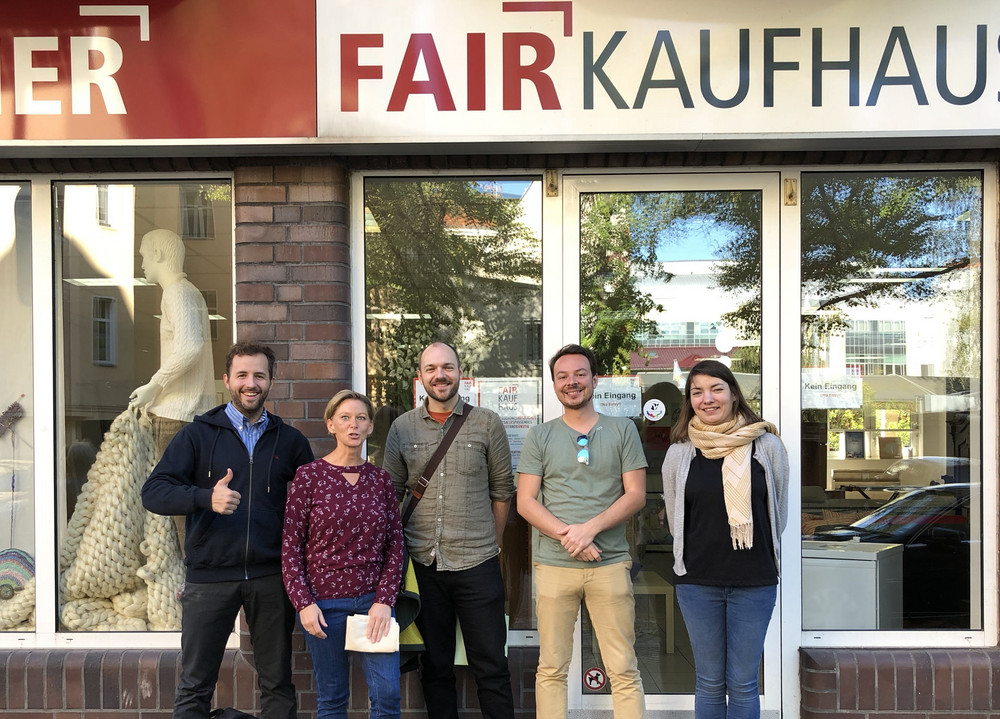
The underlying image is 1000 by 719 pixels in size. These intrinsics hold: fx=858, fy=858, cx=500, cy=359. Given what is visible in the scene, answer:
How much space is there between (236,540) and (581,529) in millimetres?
1393

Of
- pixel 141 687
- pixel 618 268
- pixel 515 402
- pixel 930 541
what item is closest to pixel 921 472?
pixel 930 541

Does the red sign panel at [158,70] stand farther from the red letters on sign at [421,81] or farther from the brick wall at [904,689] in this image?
the brick wall at [904,689]

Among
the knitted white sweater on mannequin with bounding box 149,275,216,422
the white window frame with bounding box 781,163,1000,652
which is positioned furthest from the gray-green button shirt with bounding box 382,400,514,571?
the white window frame with bounding box 781,163,1000,652

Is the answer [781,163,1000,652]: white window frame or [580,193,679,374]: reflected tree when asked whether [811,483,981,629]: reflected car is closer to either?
[781,163,1000,652]: white window frame

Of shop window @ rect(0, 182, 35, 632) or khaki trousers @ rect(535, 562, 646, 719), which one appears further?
shop window @ rect(0, 182, 35, 632)

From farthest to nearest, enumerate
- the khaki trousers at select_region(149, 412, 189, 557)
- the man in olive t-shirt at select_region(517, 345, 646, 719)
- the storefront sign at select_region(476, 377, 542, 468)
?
the khaki trousers at select_region(149, 412, 189, 557), the storefront sign at select_region(476, 377, 542, 468), the man in olive t-shirt at select_region(517, 345, 646, 719)

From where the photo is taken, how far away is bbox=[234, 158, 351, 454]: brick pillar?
4141 millimetres

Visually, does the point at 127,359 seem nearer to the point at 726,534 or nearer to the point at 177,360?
the point at 177,360

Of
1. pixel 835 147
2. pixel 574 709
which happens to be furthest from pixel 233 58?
pixel 574 709

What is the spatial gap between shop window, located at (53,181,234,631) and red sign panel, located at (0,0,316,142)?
535mm

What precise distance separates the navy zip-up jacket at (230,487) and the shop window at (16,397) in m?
1.60

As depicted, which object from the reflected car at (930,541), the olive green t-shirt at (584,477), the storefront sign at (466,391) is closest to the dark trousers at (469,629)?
the olive green t-shirt at (584,477)

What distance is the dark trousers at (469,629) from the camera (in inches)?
146

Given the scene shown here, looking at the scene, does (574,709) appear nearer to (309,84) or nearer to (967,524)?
(967,524)
